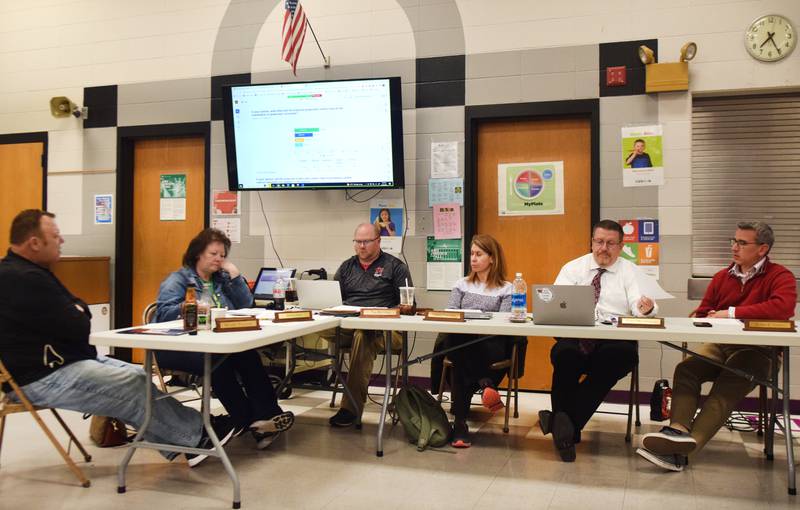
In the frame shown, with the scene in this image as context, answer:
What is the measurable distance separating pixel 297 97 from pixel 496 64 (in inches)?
57.0

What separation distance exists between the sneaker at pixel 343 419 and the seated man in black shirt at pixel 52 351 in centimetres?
111

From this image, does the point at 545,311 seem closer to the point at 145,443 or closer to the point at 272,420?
the point at 272,420

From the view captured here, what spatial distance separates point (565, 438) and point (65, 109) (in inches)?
189

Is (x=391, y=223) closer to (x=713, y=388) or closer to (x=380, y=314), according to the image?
(x=380, y=314)

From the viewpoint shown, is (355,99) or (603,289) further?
(355,99)

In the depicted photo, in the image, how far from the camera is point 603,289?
11.5 feet

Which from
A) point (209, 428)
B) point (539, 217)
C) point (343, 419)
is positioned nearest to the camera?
point (209, 428)

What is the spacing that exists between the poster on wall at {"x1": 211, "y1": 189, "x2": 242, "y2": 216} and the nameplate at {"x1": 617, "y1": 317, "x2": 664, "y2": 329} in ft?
10.8

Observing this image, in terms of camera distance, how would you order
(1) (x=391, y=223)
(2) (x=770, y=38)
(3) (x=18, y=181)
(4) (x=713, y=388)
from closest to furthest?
(4) (x=713, y=388), (2) (x=770, y=38), (1) (x=391, y=223), (3) (x=18, y=181)

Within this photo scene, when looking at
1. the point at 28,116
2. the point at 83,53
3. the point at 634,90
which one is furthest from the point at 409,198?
the point at 28,116

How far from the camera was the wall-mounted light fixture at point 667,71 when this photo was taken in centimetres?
421

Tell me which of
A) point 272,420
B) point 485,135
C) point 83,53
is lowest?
point 272,420

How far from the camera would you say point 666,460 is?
2975mm

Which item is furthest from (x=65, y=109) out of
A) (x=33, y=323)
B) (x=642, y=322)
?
(x=642, y=322)
